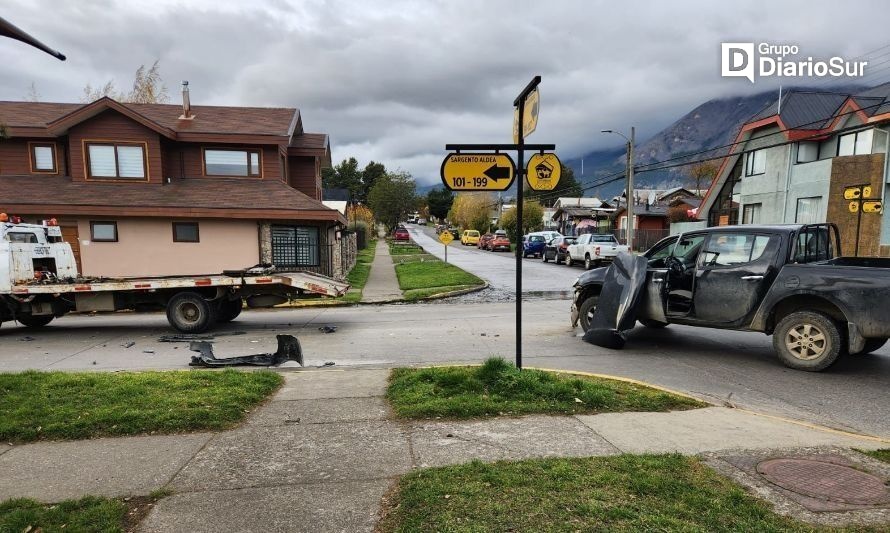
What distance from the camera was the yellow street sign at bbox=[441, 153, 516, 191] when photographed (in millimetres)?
5312

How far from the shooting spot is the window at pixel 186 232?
17906mm

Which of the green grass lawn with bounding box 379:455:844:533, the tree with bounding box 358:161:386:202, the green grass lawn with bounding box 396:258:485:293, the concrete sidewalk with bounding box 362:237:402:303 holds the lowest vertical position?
the concrete sidewalk with bounding box 362:237:402:303

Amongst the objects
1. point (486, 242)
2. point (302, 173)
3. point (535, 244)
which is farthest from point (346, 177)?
point (302, 173)

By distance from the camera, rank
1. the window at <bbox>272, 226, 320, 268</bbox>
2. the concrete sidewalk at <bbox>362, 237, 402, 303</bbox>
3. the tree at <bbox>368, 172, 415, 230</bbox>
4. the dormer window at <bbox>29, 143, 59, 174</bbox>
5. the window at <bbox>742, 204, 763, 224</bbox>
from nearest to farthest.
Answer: the concrete sidewalk at <bbox>362, 237, 402, 303</bbox> < the window at <bbox>272, 226, 320, 268</bbox> < the dormer window at <bbox>29, 143, 59, 174</bbox> < the window at <bbox>742, 204, 763, 224</bbox> < the tree at <bbox>368, 172, 415, 230</bbox>

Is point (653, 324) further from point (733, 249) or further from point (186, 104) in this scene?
point (186, 104)

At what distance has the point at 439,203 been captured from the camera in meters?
126

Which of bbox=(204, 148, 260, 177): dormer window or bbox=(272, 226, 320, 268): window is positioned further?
bbox=(204, 148, 260, 177): dormer window

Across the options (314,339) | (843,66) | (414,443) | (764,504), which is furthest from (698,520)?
(843,66)

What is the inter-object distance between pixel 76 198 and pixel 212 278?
10584 millimetres

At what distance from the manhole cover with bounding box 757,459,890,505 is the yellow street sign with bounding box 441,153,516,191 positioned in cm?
335

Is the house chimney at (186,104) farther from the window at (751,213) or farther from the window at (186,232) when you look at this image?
the window at (751,213)

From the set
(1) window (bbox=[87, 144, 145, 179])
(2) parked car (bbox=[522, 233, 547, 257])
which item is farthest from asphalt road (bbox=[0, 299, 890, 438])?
(2) parked car (bbox=[522, 233, 547, 257])

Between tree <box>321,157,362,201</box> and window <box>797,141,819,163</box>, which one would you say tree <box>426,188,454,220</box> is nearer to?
tree <box>321,157,362,201</box>

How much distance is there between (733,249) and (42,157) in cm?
2319
